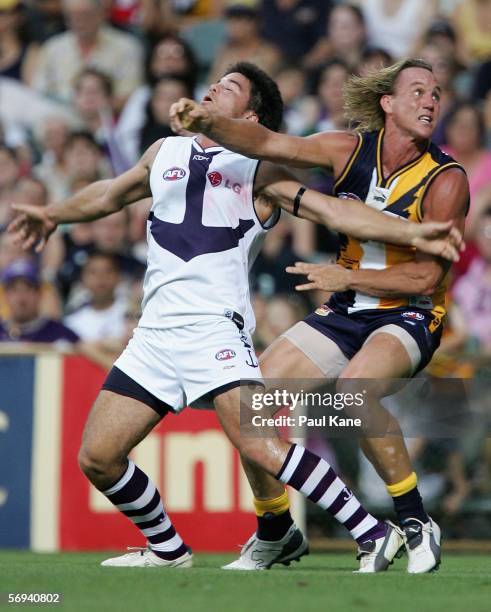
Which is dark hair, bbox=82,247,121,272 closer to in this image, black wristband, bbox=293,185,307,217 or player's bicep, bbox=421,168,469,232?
black wristband, bbox=293,185,307,217

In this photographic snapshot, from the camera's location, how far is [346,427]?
23.1 feet

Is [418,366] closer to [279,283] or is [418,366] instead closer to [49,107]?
[279,283]

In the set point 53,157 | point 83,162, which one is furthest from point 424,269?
point 53,157

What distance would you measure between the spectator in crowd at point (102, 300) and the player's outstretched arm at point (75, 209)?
11.4 ft

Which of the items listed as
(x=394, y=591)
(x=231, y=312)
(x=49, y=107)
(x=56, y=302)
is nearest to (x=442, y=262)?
(x=231, y=312)

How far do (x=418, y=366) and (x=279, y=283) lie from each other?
433 centimetres

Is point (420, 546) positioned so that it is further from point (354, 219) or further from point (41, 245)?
point (41, 245)

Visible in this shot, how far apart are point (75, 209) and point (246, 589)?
101 inches

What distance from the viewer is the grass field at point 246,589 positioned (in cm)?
458

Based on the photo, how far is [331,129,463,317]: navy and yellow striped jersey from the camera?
6215 mm

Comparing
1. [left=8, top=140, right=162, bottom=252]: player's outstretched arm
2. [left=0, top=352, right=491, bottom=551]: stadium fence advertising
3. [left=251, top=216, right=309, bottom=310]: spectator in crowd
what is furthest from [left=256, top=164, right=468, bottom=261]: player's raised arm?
[left=251, top=216, right=309, bottom=310]: spectator in crowd

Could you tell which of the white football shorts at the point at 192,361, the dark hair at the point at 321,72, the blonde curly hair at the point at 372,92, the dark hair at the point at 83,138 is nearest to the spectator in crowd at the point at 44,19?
the dark hair at the point at 83,138

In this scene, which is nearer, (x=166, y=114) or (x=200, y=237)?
(x=200, y=237)

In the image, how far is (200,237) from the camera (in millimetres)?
6188
